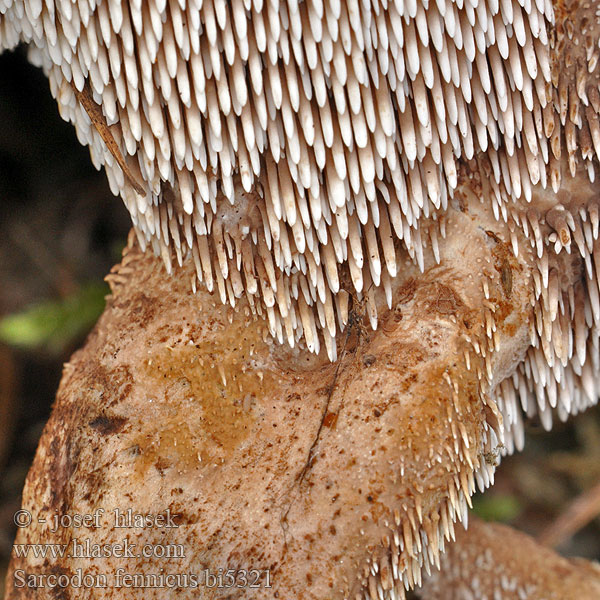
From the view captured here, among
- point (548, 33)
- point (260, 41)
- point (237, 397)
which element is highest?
point (548, 33)

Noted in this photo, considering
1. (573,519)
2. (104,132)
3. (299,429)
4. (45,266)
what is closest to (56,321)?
(45,266)

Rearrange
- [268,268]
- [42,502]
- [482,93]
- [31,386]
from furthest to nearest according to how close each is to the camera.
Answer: [31,386], [42,502], [268,268], [482,93]

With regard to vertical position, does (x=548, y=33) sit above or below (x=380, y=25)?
above

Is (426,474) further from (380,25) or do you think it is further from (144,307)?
(380,25)

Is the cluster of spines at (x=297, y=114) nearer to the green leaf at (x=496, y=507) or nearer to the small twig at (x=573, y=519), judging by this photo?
the green leaf at (x=496, y=507)

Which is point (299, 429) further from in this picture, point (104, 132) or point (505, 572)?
point (505, 572)

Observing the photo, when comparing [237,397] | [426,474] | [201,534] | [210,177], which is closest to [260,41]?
[210,177]
